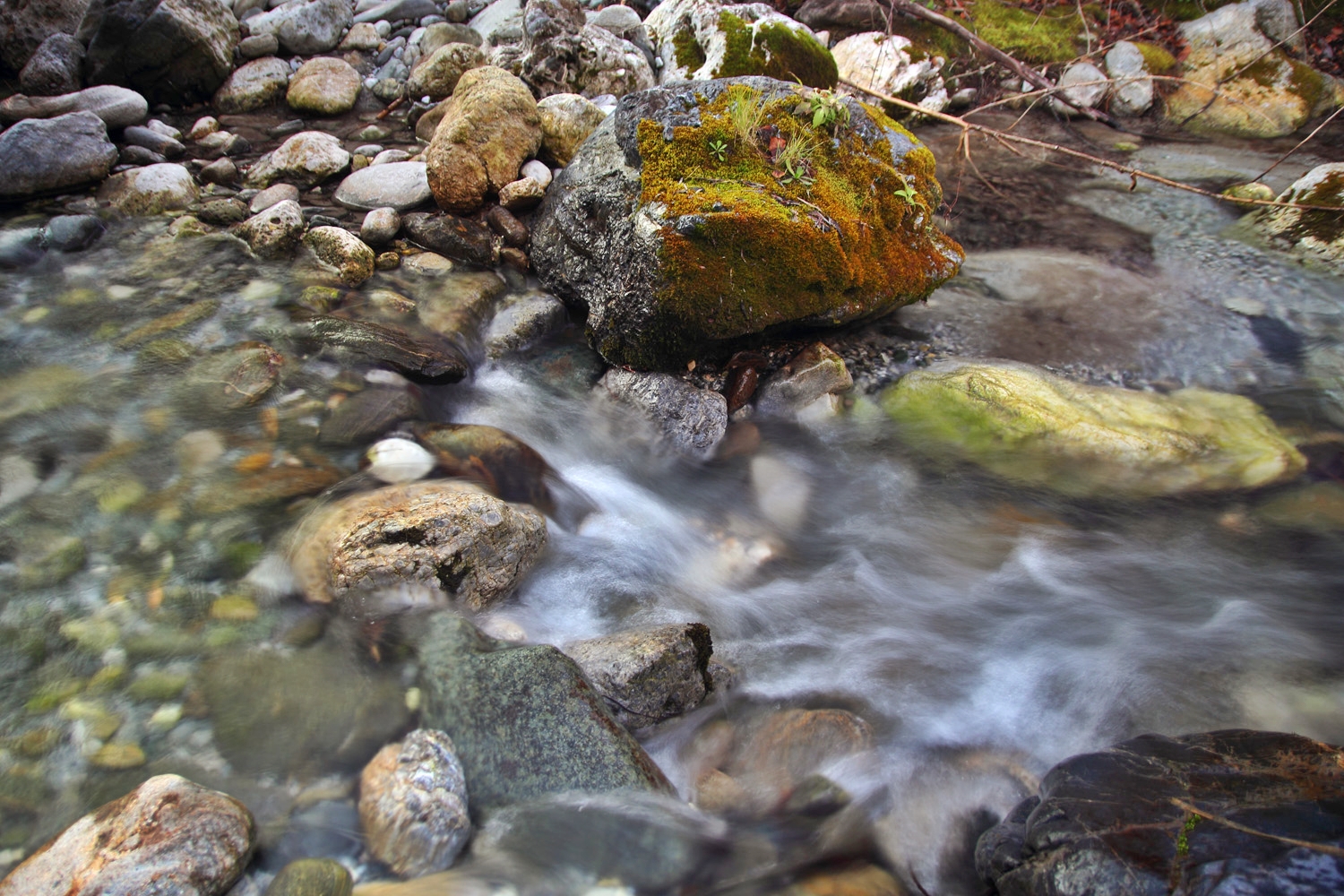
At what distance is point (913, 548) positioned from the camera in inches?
169

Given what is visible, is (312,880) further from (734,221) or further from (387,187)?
(387,187)

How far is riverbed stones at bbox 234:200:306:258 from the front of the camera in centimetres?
550

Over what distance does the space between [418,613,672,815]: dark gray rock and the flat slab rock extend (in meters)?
1.38

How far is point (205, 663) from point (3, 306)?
388 cm

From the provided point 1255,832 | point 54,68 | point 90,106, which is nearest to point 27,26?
point 54,68

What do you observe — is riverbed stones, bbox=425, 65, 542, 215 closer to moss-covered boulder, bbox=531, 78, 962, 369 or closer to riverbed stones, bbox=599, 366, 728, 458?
moss-covered boulder, bbox=531, 78, 962, 369

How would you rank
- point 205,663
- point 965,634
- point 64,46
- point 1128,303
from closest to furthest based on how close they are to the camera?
1. point 205,663
2. point 965,634
3. point 1128,303
4. point 64,46

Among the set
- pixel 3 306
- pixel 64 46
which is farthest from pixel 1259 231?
pixel 64 46

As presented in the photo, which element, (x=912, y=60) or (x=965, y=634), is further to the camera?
(x=912, y=60)

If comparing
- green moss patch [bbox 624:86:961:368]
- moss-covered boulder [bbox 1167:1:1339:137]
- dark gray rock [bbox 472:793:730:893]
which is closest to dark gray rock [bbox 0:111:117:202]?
green moss patch [bbox 624:86:961:368]

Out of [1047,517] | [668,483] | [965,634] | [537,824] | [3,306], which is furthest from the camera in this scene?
[3,306]

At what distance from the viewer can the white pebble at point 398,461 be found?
3.83 m

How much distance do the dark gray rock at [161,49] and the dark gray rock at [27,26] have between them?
92cm

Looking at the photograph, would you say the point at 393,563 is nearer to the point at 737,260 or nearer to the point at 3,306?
the point at 737,260
